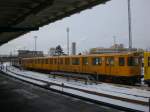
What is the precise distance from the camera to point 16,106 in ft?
55.5

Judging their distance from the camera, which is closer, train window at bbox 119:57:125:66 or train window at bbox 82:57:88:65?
train window at bbox 119:57:125:66

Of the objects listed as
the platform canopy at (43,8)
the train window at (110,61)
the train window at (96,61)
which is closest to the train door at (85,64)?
the train window at (96,61)

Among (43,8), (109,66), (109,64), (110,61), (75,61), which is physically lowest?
(109,66)

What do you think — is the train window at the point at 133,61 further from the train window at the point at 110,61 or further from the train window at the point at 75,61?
the train window at the point at 75,61

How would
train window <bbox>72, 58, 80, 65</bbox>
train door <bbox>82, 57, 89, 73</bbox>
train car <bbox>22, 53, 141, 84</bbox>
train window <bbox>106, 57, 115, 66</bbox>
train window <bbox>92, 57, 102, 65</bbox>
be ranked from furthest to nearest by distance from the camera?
train window <bbox>72, 58, 80, 65</bbox> < train door <bbox>82, 57, 89, 73</bbox> < train window <bbox>92, 57, 102, 65</bbox> < train window <bbox>106, 57, 115, 66</bbox> < train car <bbox>22, 53, 141, 84</bbox>

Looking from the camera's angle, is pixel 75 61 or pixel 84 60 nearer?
pixel 84 60

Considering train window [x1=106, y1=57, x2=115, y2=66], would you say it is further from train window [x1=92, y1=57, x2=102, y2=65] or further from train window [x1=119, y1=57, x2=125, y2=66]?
train window [x1=92, y1=57, x2=102, y2=65]

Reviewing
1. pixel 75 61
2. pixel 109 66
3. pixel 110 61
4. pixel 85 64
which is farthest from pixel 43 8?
pixel 75 61

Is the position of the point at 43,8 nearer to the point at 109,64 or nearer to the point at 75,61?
the point at 109,64

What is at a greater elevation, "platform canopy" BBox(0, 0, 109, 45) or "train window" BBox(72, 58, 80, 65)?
"platform canopy" BBox(0, 0, 109, 45)

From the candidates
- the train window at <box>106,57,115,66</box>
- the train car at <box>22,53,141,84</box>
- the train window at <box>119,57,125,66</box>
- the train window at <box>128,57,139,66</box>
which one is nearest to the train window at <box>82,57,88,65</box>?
the train car at <box>22,53,141,84</box>

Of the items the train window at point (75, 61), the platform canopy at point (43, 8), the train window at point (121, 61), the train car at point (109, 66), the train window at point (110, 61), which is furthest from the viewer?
the train window at point (75, 61)

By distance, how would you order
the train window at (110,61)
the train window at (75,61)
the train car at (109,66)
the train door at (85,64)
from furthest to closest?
the train window at (75,61) → the train door at (85,64) → the train window at (110,61) → the train car at (109,66)

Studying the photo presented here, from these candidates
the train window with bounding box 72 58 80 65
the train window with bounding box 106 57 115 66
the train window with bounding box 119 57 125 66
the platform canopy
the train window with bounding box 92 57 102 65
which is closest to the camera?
the platform canopy
